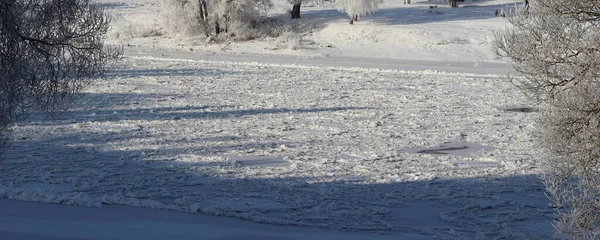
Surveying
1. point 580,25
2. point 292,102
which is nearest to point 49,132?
point 292,102

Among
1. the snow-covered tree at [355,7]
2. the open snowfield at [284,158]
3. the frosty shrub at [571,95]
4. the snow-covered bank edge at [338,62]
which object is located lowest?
the snow-covered bank edge at [338,62]

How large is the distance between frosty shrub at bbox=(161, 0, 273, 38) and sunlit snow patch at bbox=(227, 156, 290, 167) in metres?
24.5

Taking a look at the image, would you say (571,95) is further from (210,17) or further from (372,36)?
(210,17)

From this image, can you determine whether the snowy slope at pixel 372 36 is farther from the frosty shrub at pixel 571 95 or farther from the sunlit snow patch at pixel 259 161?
the frosty shrub at pixel 571 95

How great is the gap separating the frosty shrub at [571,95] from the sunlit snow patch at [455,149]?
6139mm

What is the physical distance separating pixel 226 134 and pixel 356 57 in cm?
1737

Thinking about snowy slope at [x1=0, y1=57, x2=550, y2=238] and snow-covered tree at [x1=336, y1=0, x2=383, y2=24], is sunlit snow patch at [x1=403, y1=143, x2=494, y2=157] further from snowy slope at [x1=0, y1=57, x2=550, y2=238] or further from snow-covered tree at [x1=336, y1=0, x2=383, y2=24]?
snow-covered tree at [x1=336, y1=0, x2=383, y2=24]

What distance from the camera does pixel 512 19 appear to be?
10.3m

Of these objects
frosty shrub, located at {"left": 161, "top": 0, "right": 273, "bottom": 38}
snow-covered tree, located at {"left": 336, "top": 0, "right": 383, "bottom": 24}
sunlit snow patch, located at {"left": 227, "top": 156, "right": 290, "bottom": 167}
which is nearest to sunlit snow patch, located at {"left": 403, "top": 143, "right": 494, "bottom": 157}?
sunlit snow patch, located at {"left": 227, "top": 156, "right": 290, "bottom": 167}

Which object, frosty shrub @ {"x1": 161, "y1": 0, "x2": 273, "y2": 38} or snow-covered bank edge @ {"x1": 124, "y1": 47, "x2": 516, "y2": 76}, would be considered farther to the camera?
frosty shrub @ {"x1": 161, "y1": 0, "x2": 273, "y2": 38}

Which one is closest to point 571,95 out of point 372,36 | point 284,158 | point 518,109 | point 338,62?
point 284,158

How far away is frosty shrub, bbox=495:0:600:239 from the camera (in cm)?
877

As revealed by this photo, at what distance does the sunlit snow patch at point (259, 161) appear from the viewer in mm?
14805

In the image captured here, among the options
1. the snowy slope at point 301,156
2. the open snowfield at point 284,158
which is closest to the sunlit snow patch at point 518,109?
the open snowfield at point 284,158
